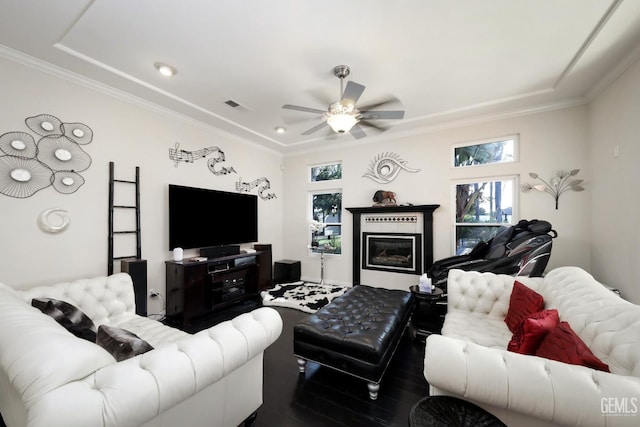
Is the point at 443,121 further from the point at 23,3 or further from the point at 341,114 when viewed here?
the point at 23,3

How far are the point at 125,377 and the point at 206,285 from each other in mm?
2803

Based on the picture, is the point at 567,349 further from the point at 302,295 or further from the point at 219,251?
the point at 219,251

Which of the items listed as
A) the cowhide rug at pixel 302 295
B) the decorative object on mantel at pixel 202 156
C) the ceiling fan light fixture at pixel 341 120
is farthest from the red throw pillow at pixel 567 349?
the decorative object on mantel at pixel 202 156

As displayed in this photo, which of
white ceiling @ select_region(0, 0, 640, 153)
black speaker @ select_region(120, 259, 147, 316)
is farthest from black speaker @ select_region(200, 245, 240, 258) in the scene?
white ceiling @ select_region(0, 0, 640, 153)

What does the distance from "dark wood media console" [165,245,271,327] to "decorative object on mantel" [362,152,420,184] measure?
2747 millimetres

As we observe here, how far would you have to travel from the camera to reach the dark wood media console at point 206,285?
3299 mm

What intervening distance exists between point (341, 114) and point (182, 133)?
265 centimetres

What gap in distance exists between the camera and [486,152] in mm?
3967

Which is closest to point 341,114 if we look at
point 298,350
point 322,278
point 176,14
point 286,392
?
point 176,14

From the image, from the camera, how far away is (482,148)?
13.1 ft

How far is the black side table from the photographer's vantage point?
2.85m

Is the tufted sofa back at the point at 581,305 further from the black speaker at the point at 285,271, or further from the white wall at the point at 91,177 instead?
the white wall at the point at 91,177

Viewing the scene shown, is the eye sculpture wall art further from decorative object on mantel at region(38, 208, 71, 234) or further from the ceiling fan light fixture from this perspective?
the ceiling fan light fixture

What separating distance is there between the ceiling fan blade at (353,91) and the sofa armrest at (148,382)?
208 centimetres
